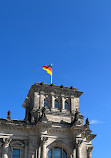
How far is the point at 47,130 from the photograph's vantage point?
37.8m

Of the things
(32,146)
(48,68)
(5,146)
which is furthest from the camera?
(48,68)

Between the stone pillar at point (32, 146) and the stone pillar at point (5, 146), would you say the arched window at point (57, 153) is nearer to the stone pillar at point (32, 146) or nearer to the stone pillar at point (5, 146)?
the stone pillar at point (32, 146)

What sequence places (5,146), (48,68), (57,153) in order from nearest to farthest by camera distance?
(5,146) → (57,153) → (48,68)

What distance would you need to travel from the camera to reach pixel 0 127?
36438 mm

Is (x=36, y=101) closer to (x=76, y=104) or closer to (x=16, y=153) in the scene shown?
(x=76, y=104)

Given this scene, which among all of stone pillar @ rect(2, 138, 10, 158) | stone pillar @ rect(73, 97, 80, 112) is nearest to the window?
stone pillar @ rect(2, 138, 10, 158)

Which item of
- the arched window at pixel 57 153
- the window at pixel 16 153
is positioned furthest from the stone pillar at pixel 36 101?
the window at pixel 16 153

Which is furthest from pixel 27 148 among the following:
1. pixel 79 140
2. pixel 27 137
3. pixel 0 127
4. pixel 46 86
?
pixel 46 86

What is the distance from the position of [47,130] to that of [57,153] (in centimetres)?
360

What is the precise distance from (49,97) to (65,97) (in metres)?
2.84

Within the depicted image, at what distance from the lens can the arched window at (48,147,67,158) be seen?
37.2 meters

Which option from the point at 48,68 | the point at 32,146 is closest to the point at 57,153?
the point at 32,146

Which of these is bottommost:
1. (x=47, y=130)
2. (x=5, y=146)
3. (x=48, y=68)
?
(x=5, y=146)

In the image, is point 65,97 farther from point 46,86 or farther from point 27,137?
point 27,137
